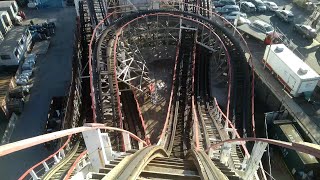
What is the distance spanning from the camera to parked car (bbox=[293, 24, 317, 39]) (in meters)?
32.9

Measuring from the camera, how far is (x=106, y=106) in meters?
20.6

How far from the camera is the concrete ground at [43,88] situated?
22062 mm

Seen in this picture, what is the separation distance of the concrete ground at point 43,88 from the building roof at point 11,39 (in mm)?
3006

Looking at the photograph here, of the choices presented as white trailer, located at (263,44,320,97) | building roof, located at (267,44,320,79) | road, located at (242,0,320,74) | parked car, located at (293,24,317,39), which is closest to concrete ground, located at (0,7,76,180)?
white trailer, located at (263,44,320,97)

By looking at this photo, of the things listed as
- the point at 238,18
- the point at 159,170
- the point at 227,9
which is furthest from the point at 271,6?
the point at 159,170

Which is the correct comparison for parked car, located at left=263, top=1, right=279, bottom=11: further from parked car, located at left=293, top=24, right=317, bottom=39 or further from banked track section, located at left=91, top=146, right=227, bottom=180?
banked track section, located at left=91, top=146, right=227, bottom=180

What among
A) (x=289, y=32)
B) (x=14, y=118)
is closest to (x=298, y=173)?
(x=289, y=32)

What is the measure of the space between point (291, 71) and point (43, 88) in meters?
22.7

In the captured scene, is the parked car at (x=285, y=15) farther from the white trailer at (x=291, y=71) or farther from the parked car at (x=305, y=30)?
the white trailer at (x=291, y=71)

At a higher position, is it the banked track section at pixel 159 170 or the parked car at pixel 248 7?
the parked car at pixel 248 7

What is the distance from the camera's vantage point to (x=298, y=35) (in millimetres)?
34406

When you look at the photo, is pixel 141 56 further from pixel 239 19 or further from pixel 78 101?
pixel 239 19

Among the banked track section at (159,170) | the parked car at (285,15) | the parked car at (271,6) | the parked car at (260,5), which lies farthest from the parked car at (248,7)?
the banked track section at (159,170)

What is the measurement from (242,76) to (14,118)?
771 inches
